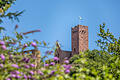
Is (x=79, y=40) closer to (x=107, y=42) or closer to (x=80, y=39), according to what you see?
(x=80, y=39)

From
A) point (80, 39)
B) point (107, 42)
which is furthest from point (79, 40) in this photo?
point (107, 42)

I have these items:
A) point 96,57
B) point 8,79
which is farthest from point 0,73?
point 96,57

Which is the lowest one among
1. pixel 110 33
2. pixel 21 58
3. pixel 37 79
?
pixel 37 79

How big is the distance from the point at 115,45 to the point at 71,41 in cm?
1685

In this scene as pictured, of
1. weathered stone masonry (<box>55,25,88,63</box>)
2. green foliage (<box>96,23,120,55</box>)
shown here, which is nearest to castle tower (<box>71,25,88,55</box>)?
weathered stone masonry (<box>55,25,88,63</box>)

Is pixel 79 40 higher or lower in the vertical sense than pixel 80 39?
lower

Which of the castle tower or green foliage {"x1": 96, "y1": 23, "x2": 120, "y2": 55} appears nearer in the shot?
green foliage {"x1": 96, "y1": 23, "x2": 120, "y2": 55}

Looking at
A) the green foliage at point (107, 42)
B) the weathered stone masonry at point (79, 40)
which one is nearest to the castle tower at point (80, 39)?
the weathered stone masonry at point (79, 40)

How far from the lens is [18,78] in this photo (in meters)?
4.09

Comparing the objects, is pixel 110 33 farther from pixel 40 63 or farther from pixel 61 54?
pixel 61 54

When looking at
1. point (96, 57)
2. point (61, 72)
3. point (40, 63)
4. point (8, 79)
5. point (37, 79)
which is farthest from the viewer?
point (96, 57)

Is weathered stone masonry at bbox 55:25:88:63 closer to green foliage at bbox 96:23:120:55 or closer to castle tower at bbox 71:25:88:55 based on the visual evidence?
castle tower at bbox 71:25:88:55

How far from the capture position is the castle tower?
1146 inches

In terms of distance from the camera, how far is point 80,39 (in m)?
29.2
